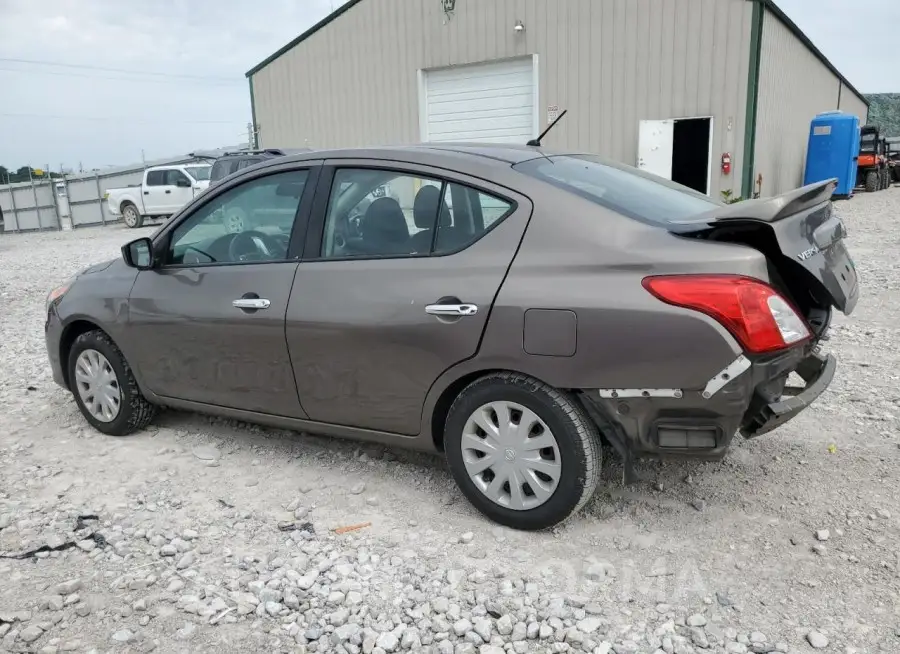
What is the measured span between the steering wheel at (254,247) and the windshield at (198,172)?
19557 mm

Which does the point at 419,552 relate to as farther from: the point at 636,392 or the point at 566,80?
the point at 566,80

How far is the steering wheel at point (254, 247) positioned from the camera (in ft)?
11.7

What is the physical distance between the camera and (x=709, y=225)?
262 cm

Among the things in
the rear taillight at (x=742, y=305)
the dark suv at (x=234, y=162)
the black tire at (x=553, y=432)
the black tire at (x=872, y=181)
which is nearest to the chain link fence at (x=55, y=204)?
the dark suv at (x=234, y=162)

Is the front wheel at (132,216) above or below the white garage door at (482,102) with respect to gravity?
below

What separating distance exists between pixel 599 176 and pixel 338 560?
2.01 m

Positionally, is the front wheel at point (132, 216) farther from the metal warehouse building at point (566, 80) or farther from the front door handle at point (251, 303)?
the front door handle at point (251, 303)

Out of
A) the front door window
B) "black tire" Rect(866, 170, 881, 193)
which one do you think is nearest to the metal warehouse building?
"black tire" Rect(866, 170, 881, 193)

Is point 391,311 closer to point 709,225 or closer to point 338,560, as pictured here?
point 338,560

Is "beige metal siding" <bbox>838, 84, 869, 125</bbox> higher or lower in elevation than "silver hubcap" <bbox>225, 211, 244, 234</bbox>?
higher

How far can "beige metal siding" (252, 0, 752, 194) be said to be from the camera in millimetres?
13773

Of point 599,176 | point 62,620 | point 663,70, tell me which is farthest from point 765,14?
point 62,620

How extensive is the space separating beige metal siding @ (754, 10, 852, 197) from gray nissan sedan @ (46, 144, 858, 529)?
1298cm

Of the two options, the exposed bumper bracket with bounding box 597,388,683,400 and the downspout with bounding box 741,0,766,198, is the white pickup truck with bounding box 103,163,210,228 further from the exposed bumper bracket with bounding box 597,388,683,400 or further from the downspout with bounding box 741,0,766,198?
the exposed bumper bracket with bounding box 597,388,683,400
